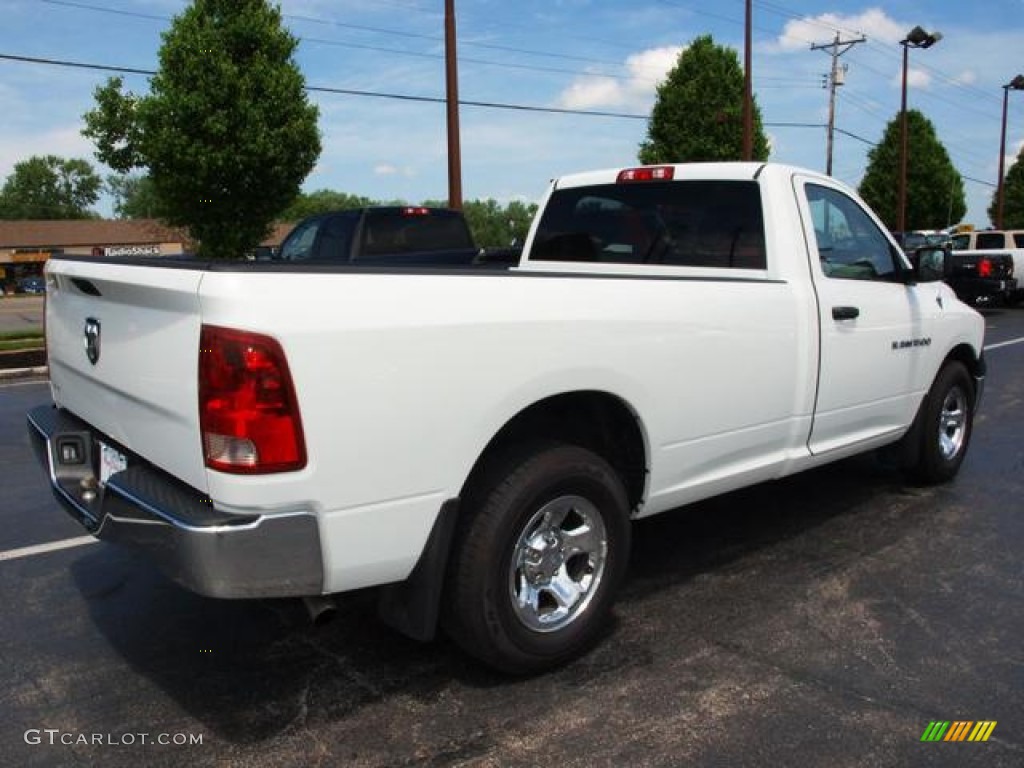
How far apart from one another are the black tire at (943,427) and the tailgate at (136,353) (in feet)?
13.7

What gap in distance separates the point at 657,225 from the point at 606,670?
2.30 m

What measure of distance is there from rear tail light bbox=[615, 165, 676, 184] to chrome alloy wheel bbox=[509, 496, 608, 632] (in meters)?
2.07

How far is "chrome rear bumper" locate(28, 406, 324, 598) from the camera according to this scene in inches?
95.8

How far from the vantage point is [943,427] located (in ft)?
18.1

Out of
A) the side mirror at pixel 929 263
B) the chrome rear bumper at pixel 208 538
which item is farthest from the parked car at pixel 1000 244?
the chrome rear bumper at pixel 208 538

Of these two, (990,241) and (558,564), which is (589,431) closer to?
(558,564)

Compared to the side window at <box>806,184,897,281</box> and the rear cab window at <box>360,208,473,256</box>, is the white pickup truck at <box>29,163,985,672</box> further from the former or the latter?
the rear cab window at <box>360,208,473,256</box>

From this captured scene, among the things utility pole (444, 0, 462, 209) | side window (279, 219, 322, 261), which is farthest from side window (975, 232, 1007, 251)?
side window (279, 219, 322, 261)

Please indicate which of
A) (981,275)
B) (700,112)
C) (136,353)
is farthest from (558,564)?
(700,112)

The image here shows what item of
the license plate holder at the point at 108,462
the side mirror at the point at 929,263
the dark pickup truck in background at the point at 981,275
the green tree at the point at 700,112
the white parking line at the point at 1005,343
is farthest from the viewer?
the green tree at the point at 700,112

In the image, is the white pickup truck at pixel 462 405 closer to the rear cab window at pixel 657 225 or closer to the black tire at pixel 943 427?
the rear cab window at pixel 657 225

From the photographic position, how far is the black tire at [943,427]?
5.24 metres

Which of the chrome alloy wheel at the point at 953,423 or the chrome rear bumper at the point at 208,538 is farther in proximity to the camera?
the chrome alloy wheel at the point at 953,423

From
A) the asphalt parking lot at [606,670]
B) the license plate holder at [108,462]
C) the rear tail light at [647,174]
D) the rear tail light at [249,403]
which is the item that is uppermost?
the rear tail light at [647,174]
